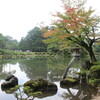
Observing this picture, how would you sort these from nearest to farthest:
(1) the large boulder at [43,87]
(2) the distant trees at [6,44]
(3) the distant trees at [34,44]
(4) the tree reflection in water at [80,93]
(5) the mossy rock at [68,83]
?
(4) the tree reflection in water at [80,93], (1) the large boulder at [43,87], (5) the mossy rock at [68,83], (2) the distant trees at [6,44], (3) the distant trees at [34,44]

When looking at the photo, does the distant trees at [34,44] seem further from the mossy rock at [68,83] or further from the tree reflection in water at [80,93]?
the tree reflection in water at [80,93]

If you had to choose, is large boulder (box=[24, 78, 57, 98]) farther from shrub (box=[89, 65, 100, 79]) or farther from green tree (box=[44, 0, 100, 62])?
green tree (box=[44, 0, 100, 62])

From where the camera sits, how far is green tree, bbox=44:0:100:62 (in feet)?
25.2

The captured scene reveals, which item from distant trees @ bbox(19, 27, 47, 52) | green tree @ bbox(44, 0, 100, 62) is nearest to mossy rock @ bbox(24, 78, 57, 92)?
green tree @ bbox(44, 0, 100, 62)

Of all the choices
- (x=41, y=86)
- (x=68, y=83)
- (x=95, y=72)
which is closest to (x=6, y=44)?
(x=68, y=83)

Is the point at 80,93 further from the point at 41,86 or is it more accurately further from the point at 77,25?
the point at 77,25

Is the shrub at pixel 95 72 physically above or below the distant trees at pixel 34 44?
below

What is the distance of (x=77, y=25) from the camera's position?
775 cm

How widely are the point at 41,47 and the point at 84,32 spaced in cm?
3877

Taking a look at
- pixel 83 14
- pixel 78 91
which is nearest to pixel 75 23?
pixel 83 14

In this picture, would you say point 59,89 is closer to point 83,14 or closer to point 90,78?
point 90,78

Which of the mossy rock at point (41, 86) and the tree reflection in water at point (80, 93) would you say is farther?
the mossy rock at point (41, 86)

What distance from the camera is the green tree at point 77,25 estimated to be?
769 cm

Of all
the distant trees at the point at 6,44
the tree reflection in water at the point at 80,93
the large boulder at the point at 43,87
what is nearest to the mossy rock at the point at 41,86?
the large boulder at the point at 43,87
